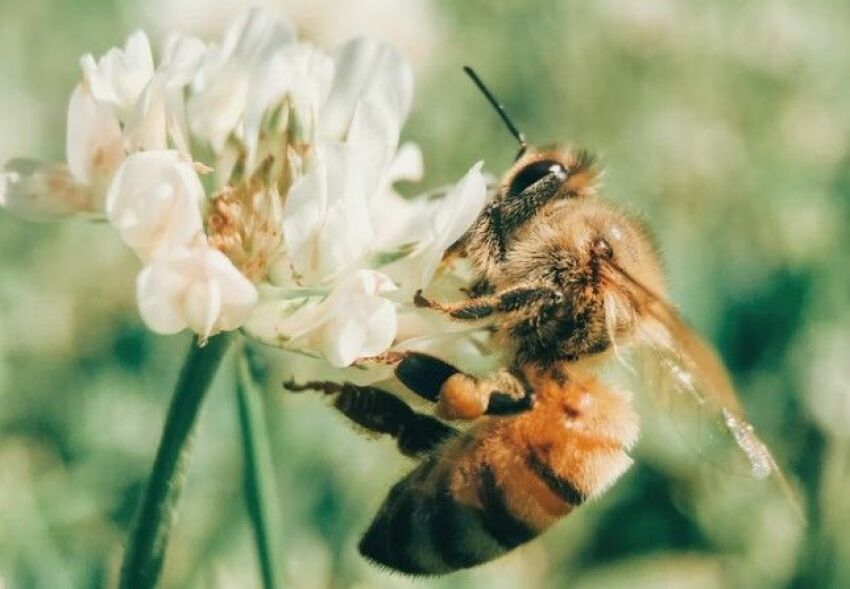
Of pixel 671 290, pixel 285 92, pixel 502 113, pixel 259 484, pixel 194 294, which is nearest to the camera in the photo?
pixel 194 294

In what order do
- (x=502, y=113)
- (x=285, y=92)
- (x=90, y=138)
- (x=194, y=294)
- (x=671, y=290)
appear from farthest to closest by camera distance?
(x=671, y=290), (x=502, y=113), (x=285, y=92), (x=90, y=138), (x=194, y=294)

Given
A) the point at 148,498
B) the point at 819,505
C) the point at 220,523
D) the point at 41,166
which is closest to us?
the point at 148,498

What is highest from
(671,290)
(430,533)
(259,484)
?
(671,290)

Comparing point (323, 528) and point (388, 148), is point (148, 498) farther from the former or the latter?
point (323, 528)

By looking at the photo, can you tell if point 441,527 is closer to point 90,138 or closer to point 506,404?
point 506,404

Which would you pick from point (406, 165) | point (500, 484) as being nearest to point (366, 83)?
point (406, 165)

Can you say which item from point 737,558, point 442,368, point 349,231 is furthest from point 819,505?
point 349,231
